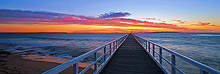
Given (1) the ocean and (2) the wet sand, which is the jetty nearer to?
(2) the wet sand

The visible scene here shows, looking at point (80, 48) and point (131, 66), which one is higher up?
point (131, 66)

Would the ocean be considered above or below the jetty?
below

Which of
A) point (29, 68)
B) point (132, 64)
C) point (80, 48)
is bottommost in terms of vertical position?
point (80, 48)

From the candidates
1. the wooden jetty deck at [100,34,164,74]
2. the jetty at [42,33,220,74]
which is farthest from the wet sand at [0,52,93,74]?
the jetty at [42,33,220,74]

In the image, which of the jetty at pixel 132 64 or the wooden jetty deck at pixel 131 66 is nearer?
the jetty at pixel 132 64

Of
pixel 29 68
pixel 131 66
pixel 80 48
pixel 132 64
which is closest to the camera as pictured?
pixel 131 66

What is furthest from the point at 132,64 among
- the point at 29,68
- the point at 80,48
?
the point at 80,48

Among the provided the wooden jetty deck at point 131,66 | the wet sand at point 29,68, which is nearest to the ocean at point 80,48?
the wet sand at point 29,68

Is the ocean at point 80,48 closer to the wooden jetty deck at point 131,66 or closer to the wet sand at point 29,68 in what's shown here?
the wet sand at point 29,68

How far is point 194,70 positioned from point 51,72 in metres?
9.58

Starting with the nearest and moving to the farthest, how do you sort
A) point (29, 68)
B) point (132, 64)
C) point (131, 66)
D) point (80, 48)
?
point (131, 66), point (132, 64), point (29, 68), point (80, 48)

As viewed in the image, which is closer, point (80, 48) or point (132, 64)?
point (132, 64)

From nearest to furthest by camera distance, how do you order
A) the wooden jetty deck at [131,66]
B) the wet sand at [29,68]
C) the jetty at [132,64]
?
the jetty at [132,64] → the wooden jetty deck at [131,66] → the wet sand at [29,68]

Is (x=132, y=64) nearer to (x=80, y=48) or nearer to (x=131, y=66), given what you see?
(x=131, y=66)
